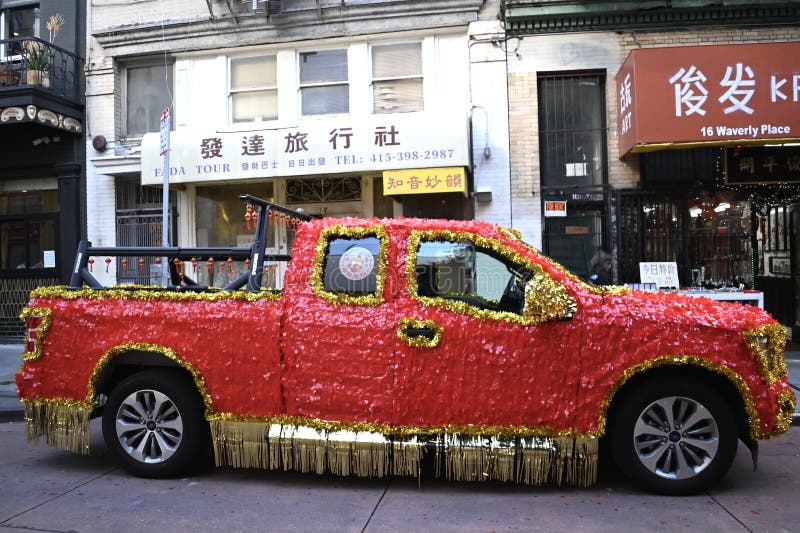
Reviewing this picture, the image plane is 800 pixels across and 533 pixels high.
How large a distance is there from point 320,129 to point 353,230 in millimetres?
6721

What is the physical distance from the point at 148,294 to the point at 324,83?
796cm

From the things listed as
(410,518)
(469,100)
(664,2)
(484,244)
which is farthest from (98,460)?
(664,2)

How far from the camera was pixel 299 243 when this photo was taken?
490cm

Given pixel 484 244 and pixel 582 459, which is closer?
pixel 582 459

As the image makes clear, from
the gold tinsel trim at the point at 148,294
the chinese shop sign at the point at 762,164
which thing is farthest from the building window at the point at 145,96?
the chinese shop sign at the point at 762,164

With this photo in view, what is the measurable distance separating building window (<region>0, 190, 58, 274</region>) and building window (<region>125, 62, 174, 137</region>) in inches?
84.9

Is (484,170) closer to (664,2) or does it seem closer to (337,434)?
(664,2)

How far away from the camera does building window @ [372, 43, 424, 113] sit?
11.8m

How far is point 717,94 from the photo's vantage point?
9.33 meters

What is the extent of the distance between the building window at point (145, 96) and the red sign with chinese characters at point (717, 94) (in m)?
8.87

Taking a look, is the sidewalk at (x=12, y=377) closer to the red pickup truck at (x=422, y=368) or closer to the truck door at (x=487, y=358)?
the red pickup truck at (x=422, y=368)

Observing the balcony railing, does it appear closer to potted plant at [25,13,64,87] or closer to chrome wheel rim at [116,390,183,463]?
potted plant at [25,13,64,87]

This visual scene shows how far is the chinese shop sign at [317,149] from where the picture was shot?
10.7 m

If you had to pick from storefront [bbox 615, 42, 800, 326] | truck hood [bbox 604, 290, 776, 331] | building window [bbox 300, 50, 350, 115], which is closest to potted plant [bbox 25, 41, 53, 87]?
building window [bbox 300, 50, 350, 115]
